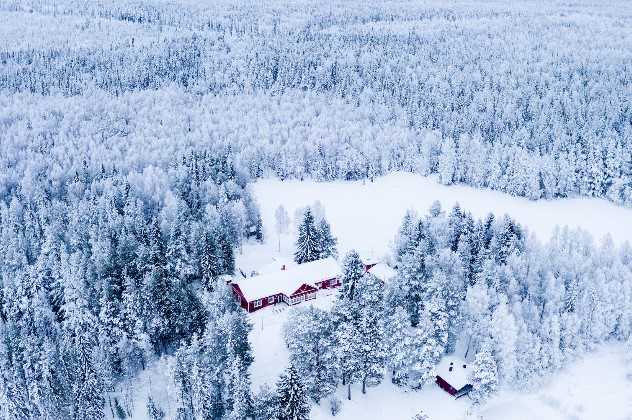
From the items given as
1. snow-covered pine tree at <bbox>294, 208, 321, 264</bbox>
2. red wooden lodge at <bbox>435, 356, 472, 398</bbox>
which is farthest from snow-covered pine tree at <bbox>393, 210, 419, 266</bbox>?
red wooden lodge at <bbox>435, 356, 472, 398</bbox>

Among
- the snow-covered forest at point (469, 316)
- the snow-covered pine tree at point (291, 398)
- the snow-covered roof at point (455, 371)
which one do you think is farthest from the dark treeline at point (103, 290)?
the snow-covered roof at point (455, 371)

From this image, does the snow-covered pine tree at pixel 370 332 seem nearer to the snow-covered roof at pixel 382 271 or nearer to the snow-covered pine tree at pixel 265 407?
the snow-covered pine tree at pixel 265 407

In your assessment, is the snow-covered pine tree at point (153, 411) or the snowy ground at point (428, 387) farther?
the snowy ground at point (428, 387)

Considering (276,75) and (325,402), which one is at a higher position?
(276,75)

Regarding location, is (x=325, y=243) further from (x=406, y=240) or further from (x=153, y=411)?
(x=153, y=411)

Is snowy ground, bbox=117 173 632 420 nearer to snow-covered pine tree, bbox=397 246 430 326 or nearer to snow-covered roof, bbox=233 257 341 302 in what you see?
snow-covered roof, bbox=233 257 341 302

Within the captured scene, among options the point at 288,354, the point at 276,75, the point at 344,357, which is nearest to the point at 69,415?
the point at 288,354

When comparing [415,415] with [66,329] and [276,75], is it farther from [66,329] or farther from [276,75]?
[276,75]
